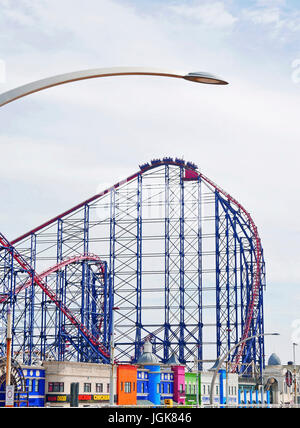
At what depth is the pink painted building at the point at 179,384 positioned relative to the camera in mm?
56438

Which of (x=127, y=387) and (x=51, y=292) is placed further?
(x=51, y=292)

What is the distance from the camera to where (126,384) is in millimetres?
49562

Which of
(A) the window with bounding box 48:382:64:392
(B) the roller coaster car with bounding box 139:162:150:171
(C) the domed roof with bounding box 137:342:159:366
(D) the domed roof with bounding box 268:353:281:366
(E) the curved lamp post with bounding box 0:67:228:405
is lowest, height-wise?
(A) the window with bounding box 48:382:64:392

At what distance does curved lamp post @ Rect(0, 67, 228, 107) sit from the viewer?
13.2m

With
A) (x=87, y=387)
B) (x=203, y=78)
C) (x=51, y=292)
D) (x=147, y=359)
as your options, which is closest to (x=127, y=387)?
(x=87, y=387)

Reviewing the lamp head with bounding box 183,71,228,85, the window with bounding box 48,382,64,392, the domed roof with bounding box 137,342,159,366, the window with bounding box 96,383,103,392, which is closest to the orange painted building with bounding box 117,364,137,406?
the window with bounding box 96,383,103,392

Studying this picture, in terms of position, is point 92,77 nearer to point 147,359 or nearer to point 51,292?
point 51,292

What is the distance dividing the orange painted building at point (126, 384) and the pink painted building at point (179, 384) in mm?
6210

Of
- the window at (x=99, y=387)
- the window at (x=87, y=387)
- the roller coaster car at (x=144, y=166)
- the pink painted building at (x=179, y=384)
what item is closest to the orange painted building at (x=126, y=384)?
the window at (x=99, y=387)

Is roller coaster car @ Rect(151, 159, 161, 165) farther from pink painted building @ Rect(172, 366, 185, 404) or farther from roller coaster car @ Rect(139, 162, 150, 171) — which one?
pink painted building @ Rect(172, 366, 185, 404)

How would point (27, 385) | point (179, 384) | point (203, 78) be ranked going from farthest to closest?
1. point (179, 384)
2. point (27, 385)
3. point (203, 78)

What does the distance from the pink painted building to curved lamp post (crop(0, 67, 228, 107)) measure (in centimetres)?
4467

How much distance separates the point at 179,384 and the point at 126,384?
8.29 m

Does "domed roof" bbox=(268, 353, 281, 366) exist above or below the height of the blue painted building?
above
